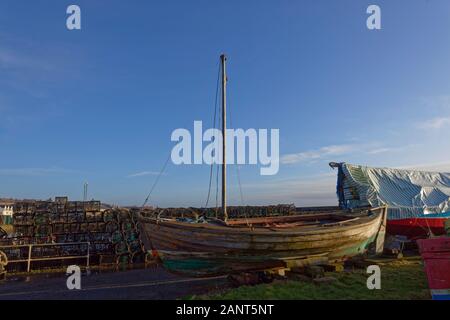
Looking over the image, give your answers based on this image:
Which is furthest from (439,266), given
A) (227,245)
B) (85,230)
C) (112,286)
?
(85,230)

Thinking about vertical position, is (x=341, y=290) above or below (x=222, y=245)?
below

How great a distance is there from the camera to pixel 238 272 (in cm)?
1288

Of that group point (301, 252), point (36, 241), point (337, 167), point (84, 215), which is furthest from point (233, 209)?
point (301, 252)

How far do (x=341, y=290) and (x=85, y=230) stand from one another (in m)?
18.0

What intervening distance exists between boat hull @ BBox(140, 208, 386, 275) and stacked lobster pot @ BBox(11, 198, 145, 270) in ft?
23.3

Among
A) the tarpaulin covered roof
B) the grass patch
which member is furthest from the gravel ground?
the tarpaulin covered roof

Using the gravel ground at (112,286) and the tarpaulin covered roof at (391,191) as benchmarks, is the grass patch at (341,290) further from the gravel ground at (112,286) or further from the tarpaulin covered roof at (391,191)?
the tarpaulin covered roof at (391,191)

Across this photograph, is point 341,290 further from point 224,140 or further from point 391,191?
point 391,191

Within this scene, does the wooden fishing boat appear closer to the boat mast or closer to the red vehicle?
the boat mast

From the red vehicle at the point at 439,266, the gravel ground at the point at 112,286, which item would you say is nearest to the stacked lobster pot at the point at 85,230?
the gravel ground at the point at 112,286

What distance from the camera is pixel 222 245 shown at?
12.5 metres

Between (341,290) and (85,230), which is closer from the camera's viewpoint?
(341,290)

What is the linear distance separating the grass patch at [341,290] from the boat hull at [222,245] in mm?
1309
